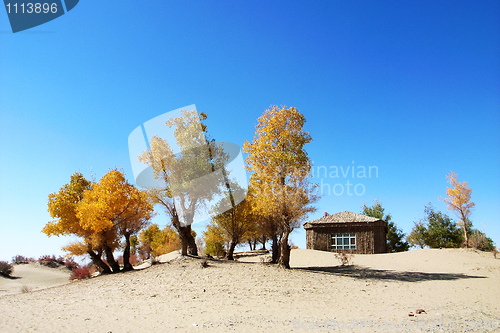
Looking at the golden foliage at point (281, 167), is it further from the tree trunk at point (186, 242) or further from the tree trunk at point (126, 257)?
the tree trunk at point (126, 257)

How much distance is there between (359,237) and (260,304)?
968 inches

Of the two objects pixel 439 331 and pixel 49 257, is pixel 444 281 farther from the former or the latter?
pixel 49 257

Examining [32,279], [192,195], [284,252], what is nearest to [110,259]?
[192,195]

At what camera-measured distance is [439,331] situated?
307 inches

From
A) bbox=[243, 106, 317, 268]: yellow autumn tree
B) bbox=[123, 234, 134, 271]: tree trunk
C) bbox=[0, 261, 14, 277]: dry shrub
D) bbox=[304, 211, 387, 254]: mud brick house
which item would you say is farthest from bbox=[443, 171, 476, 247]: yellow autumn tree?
bbox=[0, 261, 14, 277]: dry shrub

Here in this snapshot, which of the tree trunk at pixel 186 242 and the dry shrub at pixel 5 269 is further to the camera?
the dry shrub at pixel 5 269

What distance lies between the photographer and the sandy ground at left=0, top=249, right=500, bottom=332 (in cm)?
830

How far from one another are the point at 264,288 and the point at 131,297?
545cm

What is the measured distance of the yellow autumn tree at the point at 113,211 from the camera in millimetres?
19422

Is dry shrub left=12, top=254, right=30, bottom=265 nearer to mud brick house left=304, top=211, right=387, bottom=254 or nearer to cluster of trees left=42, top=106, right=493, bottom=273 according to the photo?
cluster of trees left=42, top=106, right=493, bottom=273

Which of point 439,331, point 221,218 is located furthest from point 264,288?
point 221,218

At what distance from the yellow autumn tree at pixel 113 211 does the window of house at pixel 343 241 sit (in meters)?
20.5

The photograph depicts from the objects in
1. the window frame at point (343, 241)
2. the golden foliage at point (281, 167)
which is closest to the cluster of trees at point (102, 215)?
the golden foliage at point (281, 167)

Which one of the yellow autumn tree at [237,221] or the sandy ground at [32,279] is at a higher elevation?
the yellow autumn tree at [237,221]
